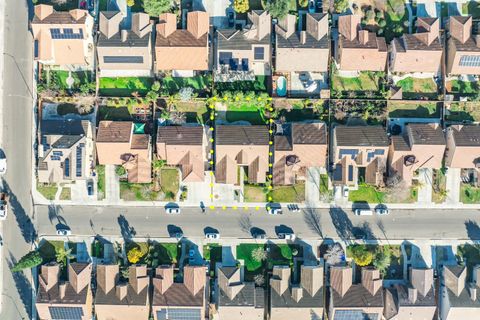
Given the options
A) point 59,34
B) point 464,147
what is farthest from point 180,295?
point 464,147

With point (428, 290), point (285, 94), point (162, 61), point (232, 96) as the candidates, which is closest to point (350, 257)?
point (428, 290)

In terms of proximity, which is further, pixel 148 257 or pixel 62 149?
pixel 148 257

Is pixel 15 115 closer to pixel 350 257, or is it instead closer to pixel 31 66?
pixel 31 66

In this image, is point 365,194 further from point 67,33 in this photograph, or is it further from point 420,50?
point 67,33

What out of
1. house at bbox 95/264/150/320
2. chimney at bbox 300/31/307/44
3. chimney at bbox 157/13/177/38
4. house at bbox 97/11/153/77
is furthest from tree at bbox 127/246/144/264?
chimney at bbox 300/31/307/44

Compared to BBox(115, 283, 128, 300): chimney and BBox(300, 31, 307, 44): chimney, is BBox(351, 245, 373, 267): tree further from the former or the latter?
BBox(115, 283, 128, 300): chimney

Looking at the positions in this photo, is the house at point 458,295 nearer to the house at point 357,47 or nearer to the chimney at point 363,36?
the house at point 357,47

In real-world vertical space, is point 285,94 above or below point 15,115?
above
